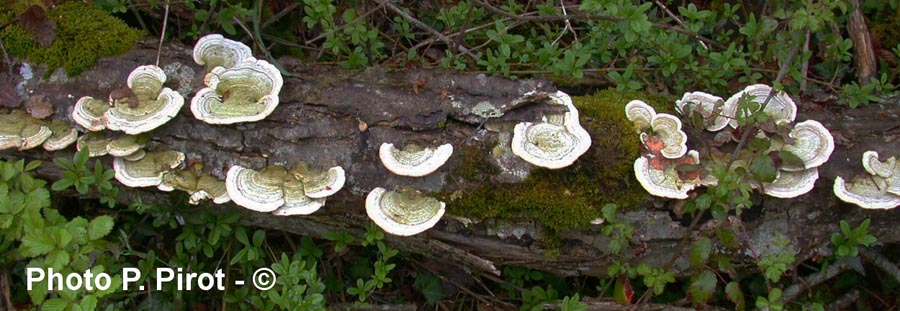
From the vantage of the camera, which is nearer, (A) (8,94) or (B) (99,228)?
(B) (99,228)

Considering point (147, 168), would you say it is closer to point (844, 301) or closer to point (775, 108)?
point (775, 108)

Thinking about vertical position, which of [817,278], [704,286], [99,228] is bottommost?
[817,278]

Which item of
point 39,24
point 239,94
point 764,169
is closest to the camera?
point 764,169

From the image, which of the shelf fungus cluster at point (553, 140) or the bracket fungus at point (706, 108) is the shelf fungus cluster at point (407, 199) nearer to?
the shelf fungus cluster at point (553, 140)

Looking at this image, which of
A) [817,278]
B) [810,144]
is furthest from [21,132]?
[817,278]

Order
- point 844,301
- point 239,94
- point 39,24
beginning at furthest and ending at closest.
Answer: point 844,301 < point 39,24 < point 239,94

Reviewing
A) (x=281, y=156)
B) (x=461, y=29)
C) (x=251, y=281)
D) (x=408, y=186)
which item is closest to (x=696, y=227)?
(x=408, y=186)

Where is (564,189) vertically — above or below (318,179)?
above

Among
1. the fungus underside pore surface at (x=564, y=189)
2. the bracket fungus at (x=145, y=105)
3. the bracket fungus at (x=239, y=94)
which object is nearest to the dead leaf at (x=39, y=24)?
the bracket fungus at (x=145, y=105)
